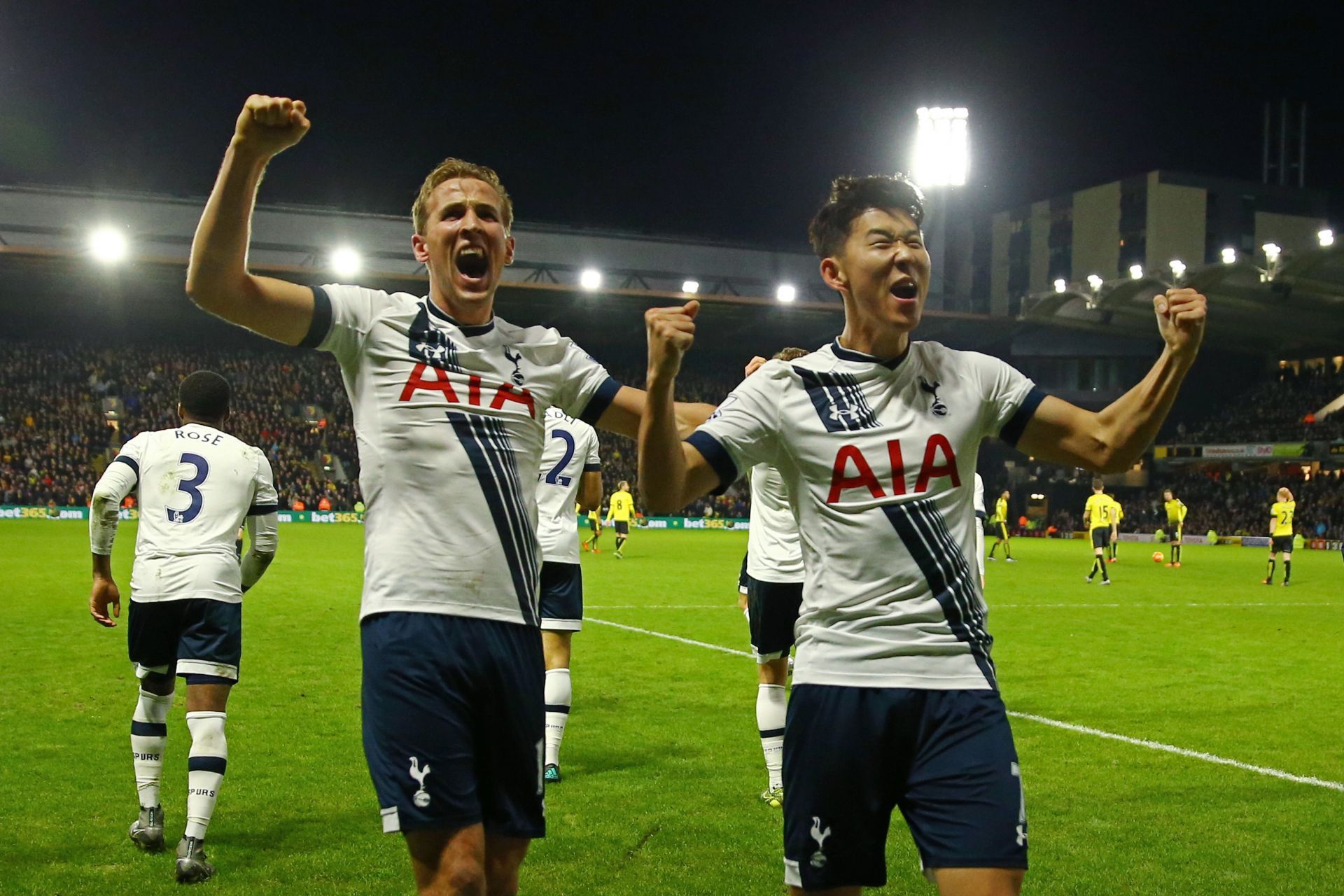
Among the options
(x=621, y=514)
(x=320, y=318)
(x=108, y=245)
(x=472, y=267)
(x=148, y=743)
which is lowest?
(x=148, y=743)

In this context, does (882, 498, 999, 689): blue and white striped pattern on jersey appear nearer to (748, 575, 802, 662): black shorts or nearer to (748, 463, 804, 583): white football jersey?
(748, 463, 804, 583): white football jersey

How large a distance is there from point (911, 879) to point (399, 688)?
10.9ft

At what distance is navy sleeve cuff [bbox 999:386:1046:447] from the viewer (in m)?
3.52

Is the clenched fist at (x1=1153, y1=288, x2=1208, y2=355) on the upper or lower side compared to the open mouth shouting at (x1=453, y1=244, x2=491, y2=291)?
lower

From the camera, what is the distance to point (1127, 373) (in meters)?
61.4

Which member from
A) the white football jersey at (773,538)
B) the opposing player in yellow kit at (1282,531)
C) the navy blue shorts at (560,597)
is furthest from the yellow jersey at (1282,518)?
the navy blue shorts at (560,597)

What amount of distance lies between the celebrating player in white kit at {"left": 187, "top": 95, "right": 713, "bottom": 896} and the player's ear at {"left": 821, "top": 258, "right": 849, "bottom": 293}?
585 mm

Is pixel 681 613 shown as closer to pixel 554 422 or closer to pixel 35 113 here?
pixel 554 422

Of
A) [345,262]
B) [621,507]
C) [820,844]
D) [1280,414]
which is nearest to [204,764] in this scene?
[820,844]

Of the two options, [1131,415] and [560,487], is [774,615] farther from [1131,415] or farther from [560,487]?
[1131,415]

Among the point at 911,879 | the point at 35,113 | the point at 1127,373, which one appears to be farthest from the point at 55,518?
the point at 1127,373

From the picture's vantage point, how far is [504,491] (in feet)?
11.6

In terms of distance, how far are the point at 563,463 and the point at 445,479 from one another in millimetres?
4479

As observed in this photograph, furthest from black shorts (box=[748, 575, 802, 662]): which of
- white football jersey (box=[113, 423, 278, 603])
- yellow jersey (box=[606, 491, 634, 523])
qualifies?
yellow jersey (box=[606, 491, 634, 523])
